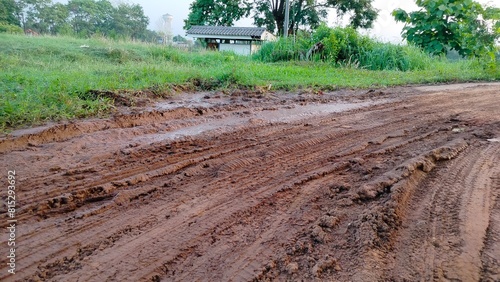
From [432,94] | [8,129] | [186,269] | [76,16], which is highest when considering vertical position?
[76,16]

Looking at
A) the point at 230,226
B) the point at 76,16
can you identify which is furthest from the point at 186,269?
the point at 76,16

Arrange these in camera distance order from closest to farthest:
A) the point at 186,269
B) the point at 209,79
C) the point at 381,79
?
1. the point at 186,269
2. the point at 209,79
3. the point at 381,79

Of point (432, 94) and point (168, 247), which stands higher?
point (432, 94)

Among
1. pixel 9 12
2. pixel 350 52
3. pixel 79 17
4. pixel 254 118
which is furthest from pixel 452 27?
pixel 79 17

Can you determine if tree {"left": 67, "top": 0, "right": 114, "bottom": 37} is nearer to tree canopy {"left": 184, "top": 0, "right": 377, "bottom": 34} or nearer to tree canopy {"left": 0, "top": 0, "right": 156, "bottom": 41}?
tree canopy {"left": 0, "top": 0, "right": 156, "bottom": 41}

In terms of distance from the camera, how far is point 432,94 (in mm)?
7184

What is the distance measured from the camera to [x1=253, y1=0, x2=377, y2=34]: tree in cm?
3147

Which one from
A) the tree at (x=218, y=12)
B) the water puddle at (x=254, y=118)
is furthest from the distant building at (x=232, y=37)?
the water puddle at (x=254, y=118)

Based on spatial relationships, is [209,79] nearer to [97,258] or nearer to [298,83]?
[298,83]

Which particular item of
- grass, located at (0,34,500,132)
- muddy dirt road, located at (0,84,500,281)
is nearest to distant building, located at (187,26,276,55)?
grass, located at (0,34,500,132)

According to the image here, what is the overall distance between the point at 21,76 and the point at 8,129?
2927 millimetres

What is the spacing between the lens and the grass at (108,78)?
437 centimetres

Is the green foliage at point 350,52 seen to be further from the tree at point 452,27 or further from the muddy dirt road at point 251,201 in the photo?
the muddy dirt road at point 251,201

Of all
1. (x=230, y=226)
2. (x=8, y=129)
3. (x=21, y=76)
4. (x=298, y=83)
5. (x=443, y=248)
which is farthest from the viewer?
(x=298, y=83)
